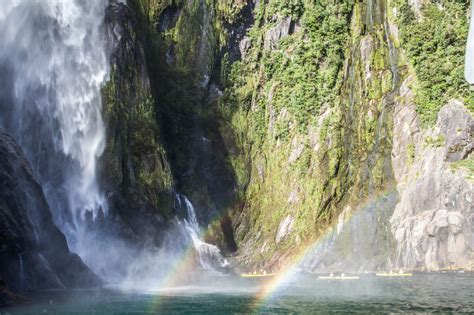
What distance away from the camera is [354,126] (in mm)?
53344

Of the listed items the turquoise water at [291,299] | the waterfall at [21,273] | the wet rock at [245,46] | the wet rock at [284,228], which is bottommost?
the turquoise water at [291,299]

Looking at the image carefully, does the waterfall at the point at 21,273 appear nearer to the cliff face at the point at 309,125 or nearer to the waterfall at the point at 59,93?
the waterfall at the point at 59,93

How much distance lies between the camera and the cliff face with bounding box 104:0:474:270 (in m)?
46.3

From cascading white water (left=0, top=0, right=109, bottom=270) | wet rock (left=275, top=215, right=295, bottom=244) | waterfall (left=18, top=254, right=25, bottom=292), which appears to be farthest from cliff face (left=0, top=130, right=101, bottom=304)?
wet rock (left=275, top=215, right=295, bottom=244)

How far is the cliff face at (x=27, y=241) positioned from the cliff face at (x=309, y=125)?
11318 mm

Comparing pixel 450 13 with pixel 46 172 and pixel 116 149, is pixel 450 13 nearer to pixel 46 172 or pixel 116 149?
pixel 116 149

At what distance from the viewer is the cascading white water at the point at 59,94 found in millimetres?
43281

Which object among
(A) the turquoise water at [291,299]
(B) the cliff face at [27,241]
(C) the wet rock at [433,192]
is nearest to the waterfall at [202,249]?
(A) the turquoise water at [291,299]

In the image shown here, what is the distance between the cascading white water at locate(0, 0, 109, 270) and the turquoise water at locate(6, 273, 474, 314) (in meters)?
10.9

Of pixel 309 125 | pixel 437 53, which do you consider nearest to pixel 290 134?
pixel 309 125

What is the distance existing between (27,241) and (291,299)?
1468 centimetres

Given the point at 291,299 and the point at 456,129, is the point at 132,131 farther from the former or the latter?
the point at 456,129

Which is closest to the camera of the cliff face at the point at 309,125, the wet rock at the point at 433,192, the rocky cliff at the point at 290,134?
the wet rock at the point at 433,192

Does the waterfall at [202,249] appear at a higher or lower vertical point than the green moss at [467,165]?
lower
